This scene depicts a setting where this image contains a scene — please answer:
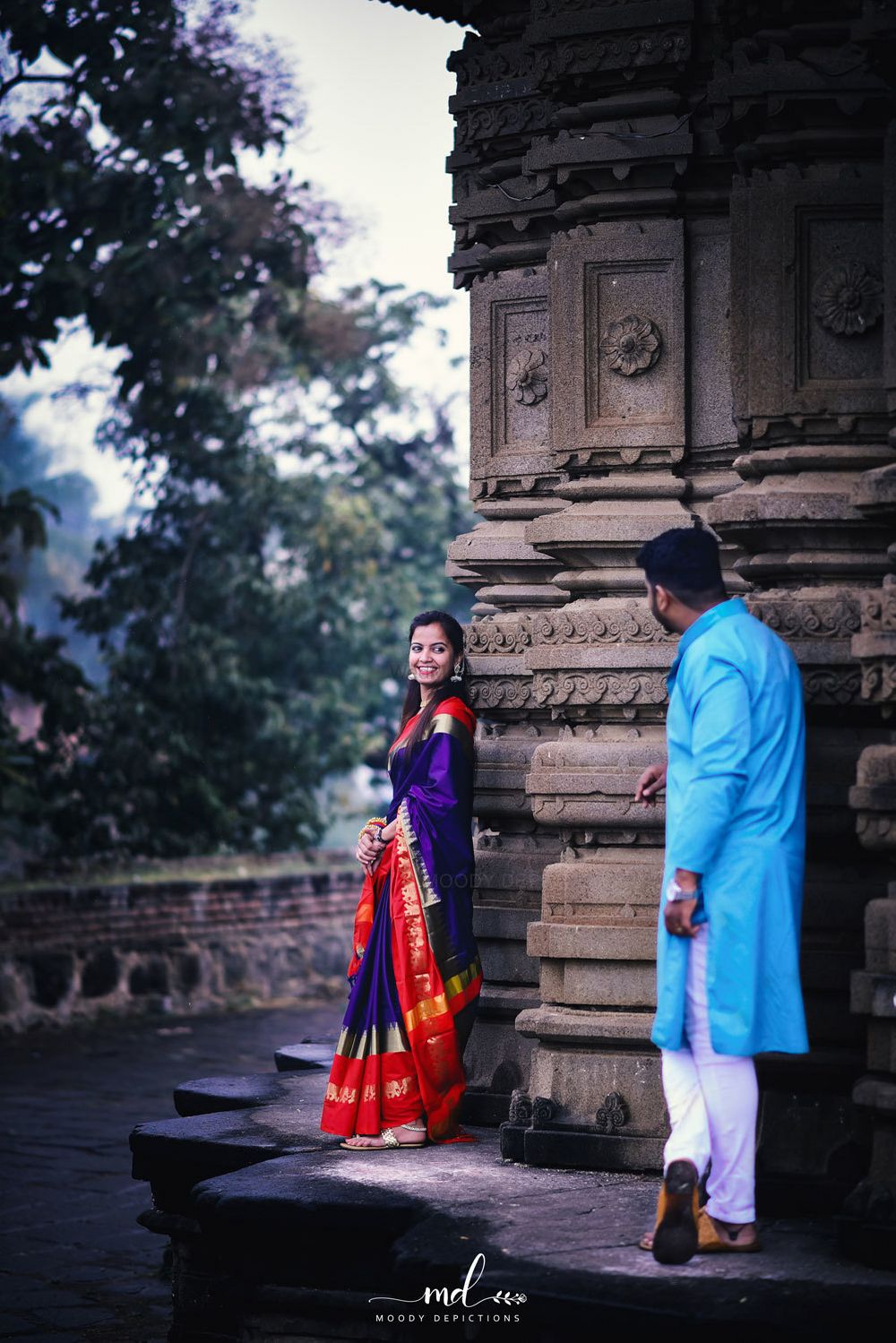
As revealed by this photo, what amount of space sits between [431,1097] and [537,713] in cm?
120

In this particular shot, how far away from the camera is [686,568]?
397cm

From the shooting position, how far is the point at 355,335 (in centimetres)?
1730

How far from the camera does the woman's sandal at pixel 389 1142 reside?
489 cm

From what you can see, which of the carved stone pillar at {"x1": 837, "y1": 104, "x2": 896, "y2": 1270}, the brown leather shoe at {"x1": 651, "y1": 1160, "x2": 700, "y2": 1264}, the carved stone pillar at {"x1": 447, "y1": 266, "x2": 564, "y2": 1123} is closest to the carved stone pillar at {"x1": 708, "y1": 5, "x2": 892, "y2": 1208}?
the carved stone pillar at {"x1": 837, "y1": 104, "x2": 896, "y2": 1270}

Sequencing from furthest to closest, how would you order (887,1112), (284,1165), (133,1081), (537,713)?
(133,1081) < (537,713) < (284,1165) < (887,1112)

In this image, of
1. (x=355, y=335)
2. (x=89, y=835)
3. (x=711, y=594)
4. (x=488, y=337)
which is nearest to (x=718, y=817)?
(x=711, y=594)

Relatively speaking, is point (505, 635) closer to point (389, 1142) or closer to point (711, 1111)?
point (389, 1142)

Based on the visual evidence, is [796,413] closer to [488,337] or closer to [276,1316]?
[488,337]

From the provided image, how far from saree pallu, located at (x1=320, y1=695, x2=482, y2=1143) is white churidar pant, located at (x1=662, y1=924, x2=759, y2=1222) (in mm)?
1335

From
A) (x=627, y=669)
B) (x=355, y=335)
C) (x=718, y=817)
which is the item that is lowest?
(x=718, y=817)

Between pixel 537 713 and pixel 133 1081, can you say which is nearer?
pixel 537 713

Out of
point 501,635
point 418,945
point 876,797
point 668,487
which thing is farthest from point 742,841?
point 501,635

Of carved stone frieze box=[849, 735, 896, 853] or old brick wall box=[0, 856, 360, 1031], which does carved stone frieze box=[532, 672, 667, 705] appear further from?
old brick wall box=[0, 856, 360, 1031]

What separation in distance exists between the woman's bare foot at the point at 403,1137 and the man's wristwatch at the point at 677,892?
1.51m
